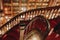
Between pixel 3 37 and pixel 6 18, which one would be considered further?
pixel 6 18

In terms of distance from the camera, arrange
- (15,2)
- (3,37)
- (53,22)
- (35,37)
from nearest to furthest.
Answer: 1. (35,37)
2. (3,37)
3. (53,22)
4. (15,2)

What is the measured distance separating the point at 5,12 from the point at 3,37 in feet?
4.43

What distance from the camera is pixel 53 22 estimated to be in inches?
158

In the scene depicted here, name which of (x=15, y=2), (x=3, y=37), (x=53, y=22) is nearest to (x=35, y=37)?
(x=3, y=37)

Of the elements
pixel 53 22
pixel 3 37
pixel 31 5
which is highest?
pixel 31 5

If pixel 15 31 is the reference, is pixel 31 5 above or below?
above

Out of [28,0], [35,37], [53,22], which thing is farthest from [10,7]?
[35,37]

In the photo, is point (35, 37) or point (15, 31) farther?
point (15, 31)

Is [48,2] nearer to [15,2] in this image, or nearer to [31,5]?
[31,5]

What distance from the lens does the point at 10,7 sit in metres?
4.61

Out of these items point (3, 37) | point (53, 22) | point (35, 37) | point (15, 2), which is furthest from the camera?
point (15, 2)

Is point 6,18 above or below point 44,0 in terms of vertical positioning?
below

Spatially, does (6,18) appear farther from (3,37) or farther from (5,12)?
(3,37)

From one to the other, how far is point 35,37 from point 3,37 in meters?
2.03
